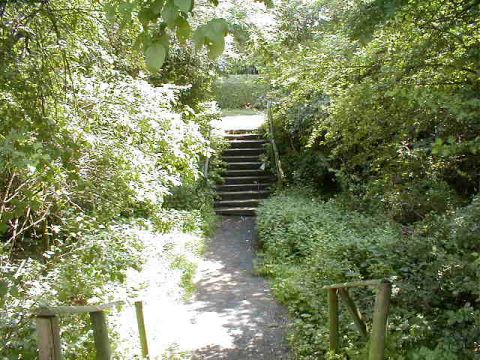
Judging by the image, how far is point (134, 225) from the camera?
21.0 feet

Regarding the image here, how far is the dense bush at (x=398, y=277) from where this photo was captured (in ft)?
12.2

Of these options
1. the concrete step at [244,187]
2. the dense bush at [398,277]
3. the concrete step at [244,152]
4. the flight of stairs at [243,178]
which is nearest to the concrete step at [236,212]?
the flight of stairs at [243,178]

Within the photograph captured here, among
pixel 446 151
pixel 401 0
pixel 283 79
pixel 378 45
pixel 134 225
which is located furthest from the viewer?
pixel 134 225

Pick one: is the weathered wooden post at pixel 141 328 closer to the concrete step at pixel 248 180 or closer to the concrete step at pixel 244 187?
the concrete step at pixel 244 187

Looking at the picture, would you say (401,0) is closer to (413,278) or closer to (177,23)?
(177,23)

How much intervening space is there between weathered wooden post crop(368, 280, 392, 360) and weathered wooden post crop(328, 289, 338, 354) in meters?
1.14

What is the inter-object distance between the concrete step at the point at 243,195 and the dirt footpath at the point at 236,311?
3105 millimetres

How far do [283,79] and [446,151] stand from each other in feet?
9.79

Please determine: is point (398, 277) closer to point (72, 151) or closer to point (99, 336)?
point (99, 336)

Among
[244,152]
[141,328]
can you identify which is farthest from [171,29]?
[244,152]

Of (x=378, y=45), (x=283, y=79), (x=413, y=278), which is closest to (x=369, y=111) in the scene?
(x=378, y=45)

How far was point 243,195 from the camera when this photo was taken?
12234mm

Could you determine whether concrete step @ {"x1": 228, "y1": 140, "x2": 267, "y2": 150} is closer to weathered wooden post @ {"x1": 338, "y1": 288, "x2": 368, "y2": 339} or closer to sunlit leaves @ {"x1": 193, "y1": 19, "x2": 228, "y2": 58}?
weathered wooden post @ {"x1": 338, "y1": 288, "x2": 368, "y2": 339}

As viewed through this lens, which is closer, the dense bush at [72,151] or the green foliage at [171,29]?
the green foliage at [171,29]
